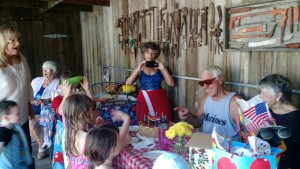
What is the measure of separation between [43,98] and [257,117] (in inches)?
108

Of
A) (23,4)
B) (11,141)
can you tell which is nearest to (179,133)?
(11,141)

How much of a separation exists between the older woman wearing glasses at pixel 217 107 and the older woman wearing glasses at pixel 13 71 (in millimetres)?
1144

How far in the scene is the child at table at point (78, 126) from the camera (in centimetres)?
158

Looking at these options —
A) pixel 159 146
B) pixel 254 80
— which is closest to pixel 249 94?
pixel 254 80

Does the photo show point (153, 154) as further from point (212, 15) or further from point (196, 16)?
point (196, 16)

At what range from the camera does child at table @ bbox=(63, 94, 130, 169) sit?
1.58 meters

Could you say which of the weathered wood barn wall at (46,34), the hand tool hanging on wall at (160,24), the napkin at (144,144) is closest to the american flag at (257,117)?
the napkin at (144,144)

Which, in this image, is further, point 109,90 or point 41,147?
point 109,90

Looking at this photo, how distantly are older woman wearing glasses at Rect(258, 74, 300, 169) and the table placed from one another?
590 millimetres

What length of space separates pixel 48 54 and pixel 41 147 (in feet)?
8.32

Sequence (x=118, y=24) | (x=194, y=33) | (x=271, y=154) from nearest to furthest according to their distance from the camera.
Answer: (x=271, y=154)
(x=194, y=33)
(x=118, y=24)

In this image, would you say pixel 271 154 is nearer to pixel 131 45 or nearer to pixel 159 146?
pixel 159 146

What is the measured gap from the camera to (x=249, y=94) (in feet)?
7.13

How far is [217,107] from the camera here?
2068 millimetres
